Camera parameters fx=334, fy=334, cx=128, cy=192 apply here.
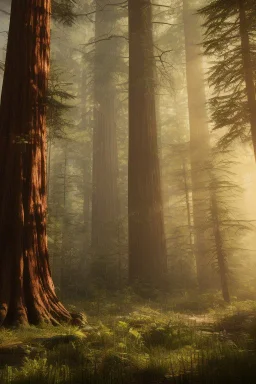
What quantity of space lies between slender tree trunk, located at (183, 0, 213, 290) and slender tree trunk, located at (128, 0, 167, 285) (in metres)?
3.26

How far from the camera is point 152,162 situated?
12266 millimetres

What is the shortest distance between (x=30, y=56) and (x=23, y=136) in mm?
1764

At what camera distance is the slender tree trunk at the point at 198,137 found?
15383 mm

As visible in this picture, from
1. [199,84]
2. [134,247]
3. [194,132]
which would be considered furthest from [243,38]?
[199,84]

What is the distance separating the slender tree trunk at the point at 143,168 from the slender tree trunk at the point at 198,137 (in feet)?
10.7

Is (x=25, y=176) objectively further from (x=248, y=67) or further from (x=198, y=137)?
(x=198, y=137)

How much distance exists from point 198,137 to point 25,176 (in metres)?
13.0

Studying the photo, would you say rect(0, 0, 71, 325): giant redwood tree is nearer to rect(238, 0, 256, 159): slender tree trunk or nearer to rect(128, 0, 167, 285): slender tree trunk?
rect(238, 0, 256, 159): slender tree trunk

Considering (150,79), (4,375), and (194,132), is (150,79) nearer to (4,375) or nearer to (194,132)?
Answer: (194,132)

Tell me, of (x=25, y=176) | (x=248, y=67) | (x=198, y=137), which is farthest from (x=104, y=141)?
(x=25, y=176)

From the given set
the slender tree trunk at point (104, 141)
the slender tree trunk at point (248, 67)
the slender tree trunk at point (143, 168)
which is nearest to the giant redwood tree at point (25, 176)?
the slender tree trunk at point (248, 67)

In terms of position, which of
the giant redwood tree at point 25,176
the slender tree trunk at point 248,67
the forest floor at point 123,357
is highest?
the slender tree trunk at point 248,67

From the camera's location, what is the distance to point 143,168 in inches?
478

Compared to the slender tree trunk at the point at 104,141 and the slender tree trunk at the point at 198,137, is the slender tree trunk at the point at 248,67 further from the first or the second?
the slender tree trunk at the point at 104,141
